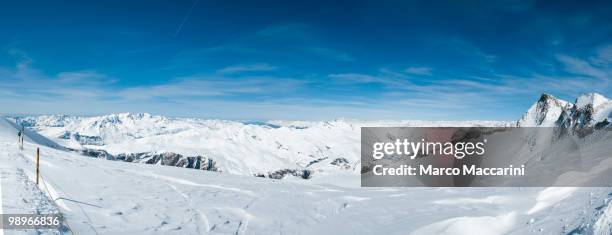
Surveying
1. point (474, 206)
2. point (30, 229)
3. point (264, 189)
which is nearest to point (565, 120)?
point (474, 206)

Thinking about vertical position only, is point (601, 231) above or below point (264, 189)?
above

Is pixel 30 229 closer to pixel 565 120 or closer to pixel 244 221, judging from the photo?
pixel 244 221

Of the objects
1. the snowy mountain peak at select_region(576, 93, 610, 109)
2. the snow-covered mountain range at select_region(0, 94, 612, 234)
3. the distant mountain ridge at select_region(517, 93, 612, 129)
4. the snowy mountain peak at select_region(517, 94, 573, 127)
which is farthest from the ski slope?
the snowy mountain peak at select_region(517, 94, 573, 127)

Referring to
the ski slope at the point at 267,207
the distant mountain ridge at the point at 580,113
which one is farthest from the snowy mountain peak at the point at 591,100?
the ski slope at the point at 267,207

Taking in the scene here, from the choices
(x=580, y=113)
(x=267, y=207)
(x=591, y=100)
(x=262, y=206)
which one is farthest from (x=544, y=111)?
(x=262, y=206)

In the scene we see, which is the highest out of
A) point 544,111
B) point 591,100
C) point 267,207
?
point 591,100

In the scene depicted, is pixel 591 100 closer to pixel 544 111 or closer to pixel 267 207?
pixel 544 111
